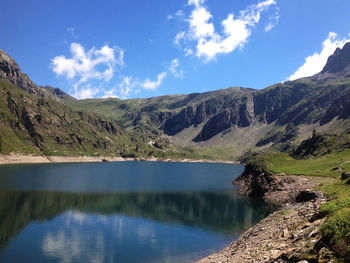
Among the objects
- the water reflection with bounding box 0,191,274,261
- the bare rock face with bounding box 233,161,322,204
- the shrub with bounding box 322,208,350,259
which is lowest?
the water reflection with bounding box 0,191,274,261

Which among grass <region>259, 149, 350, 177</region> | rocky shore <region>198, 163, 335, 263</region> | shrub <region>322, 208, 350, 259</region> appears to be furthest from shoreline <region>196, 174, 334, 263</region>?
grass <region>259, 149, 350, 177</region>

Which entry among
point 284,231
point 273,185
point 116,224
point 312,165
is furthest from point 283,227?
point 312,165

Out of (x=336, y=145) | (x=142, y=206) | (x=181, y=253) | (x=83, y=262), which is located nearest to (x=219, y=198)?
(x=142, y=206)

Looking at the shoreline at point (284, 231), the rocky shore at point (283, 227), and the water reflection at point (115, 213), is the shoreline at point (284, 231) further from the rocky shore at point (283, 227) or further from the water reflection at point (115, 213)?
the water reflection at point (115, 213)

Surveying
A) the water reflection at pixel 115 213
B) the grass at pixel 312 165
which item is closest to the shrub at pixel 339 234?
the water reflection at pixel 115 213

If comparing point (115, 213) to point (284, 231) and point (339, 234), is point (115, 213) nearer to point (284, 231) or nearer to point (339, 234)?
point (284, 231)

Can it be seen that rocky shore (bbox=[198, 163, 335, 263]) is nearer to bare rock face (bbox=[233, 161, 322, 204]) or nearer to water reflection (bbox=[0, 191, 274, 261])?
bare rock face (bbox=[233, 161, 322, 204])

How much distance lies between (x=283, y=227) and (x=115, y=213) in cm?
5479

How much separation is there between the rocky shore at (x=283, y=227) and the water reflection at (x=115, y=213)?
10.4 m

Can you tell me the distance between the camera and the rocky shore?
2106 centimetres

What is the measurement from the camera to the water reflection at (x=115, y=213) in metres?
56.0

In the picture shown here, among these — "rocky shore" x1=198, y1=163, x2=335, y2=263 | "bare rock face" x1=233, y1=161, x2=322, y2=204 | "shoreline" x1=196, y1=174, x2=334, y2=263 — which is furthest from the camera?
"bare rock face" x1=233, y1=161, x2=322, y2=204

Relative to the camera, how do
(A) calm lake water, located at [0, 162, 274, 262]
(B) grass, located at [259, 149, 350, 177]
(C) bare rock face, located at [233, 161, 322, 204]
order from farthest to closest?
(B) grass, located at [259, 149, 350, 177]
(C) bare rock face, located at [233, 161, 322, 204]
(A) calm lake water, located at [0, 162, 274, 262]

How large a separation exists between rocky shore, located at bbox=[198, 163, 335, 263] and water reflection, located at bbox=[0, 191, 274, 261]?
10352 mm
